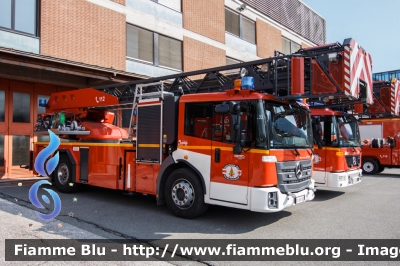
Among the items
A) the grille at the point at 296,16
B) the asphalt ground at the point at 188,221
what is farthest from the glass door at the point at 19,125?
the grille at the point at 296,16

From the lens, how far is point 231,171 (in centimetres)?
639

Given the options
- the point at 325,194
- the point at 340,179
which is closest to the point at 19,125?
the point at 325,194

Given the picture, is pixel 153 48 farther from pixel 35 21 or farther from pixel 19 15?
pixel 19 15

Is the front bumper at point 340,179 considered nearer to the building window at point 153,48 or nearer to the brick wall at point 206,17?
the building window at point 153,48

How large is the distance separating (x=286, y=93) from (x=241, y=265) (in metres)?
3.68

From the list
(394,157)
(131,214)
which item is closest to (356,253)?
(131,214)

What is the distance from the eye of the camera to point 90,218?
6.97m

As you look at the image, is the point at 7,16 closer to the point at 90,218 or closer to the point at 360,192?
the point at 90,218

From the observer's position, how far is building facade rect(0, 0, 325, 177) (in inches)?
483

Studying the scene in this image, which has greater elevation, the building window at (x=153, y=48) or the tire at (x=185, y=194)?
the building window at (x=153, y=48)

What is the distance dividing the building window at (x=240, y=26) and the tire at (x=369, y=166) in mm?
11427

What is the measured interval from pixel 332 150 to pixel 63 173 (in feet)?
25.2

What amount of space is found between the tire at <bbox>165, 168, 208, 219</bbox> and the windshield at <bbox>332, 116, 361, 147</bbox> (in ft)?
15.4

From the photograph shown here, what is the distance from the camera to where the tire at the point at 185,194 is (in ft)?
22.2
